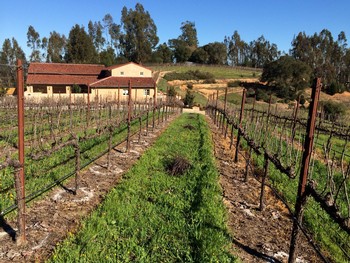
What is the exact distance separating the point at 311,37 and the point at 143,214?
83859mm

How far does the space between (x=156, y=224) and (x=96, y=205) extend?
1.55m

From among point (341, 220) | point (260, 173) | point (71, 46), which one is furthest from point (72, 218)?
point (71, 46)

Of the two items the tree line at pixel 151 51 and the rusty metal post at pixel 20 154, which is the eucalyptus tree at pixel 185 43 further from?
the rusty metal post at pixel 20 154

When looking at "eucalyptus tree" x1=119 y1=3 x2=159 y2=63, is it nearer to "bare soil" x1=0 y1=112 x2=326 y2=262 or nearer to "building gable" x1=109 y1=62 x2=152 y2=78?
"building gable" x1=109 y1=62 x2=152 y2=78

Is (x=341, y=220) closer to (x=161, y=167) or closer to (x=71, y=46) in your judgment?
(x=161, y=167)

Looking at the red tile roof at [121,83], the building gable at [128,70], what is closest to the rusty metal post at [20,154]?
the red tile roof at [121,83]

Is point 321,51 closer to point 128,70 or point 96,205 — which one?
point 128,70

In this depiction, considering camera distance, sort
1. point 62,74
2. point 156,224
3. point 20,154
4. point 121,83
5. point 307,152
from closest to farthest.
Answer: point 307,152 → point 20,154 → point 156,224 → point 121,83 → point 62,74

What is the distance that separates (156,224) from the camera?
536cm

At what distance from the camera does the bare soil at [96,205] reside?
468 cm

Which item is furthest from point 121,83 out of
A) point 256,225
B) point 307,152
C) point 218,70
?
point 218,70

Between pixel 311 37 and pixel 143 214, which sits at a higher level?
pixel 311 37

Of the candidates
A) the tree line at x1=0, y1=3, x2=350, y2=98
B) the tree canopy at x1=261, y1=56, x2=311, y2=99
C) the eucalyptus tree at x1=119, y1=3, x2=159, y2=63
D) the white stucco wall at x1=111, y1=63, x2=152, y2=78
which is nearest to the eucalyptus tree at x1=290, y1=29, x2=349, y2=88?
the tree line at x1=0, y1=3, x2=350, y2=98

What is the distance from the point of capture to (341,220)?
361 centimetres
